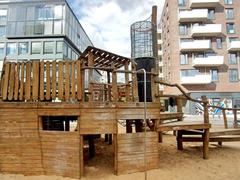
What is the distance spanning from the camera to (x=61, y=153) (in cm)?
647

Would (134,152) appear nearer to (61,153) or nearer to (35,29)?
(61,153)

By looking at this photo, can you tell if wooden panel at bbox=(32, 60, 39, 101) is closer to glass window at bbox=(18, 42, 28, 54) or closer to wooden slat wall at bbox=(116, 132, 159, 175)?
wooden slat wall at bbox=(116, 132, 159, 175)

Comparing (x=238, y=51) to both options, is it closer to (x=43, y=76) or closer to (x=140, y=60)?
(x=140, y=60)

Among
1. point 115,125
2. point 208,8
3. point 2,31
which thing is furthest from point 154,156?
point 208,8

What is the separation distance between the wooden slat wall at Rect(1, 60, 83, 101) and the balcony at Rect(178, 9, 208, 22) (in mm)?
32420

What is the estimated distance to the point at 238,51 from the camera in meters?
37.0

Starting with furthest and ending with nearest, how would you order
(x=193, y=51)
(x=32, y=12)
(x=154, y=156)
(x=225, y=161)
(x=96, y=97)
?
(x=193, y=51)
(x=32, y=12)
(x=96, y=97)
(x=225, y=161)
(x=154, y=156)

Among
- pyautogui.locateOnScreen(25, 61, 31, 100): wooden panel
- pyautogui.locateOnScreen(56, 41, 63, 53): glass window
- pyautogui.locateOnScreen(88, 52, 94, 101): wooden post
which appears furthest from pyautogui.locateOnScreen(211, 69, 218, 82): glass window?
pyautogui.locateOnScreen(25, 61, 31, 100): wooden panel

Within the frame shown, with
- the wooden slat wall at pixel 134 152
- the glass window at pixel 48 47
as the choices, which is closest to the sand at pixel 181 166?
the wooden slat wall at pixel 134 152

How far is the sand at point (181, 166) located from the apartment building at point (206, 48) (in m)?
26.6

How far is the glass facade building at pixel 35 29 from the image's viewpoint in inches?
1257

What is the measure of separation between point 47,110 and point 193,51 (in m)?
32.7

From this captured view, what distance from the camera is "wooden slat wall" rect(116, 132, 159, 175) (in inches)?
262

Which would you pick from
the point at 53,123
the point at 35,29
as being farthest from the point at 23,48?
the point at 53,123
